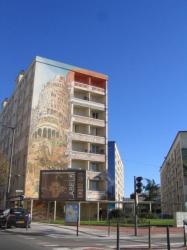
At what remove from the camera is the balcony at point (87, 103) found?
199 feet

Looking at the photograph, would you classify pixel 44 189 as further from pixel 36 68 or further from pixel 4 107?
pixel 4 107

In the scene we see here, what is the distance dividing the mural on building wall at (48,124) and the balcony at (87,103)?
1.40 m

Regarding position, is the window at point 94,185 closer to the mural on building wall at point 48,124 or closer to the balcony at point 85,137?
the mural on building wall at point 48,124

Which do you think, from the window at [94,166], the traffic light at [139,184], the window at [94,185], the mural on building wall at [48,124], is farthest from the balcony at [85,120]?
the traffic light at [139,184]

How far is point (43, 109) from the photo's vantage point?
187 feet

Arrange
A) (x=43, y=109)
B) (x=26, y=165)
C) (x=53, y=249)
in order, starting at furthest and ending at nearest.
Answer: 1. (x=43, y=109)
2. (x=26, y=165)
3. (x=53, y=249)

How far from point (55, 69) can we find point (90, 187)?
20.1 m

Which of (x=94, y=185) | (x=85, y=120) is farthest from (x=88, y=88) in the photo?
(x=94, y=185)

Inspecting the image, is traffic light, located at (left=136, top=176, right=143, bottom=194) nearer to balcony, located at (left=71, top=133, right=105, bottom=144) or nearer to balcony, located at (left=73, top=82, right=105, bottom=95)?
balcony, located at (left=71, top=133, right=105, bottom=144)

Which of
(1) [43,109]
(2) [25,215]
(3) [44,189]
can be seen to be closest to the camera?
(2) [25,215]

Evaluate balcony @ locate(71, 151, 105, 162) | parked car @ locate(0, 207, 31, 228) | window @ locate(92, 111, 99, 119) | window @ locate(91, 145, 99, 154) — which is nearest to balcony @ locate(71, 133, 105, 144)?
window @ locate(91, 145, 99, 154)

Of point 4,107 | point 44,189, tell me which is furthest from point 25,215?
point 4,107

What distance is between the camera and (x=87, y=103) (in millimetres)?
61531

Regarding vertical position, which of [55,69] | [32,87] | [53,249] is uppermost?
[55,69]
